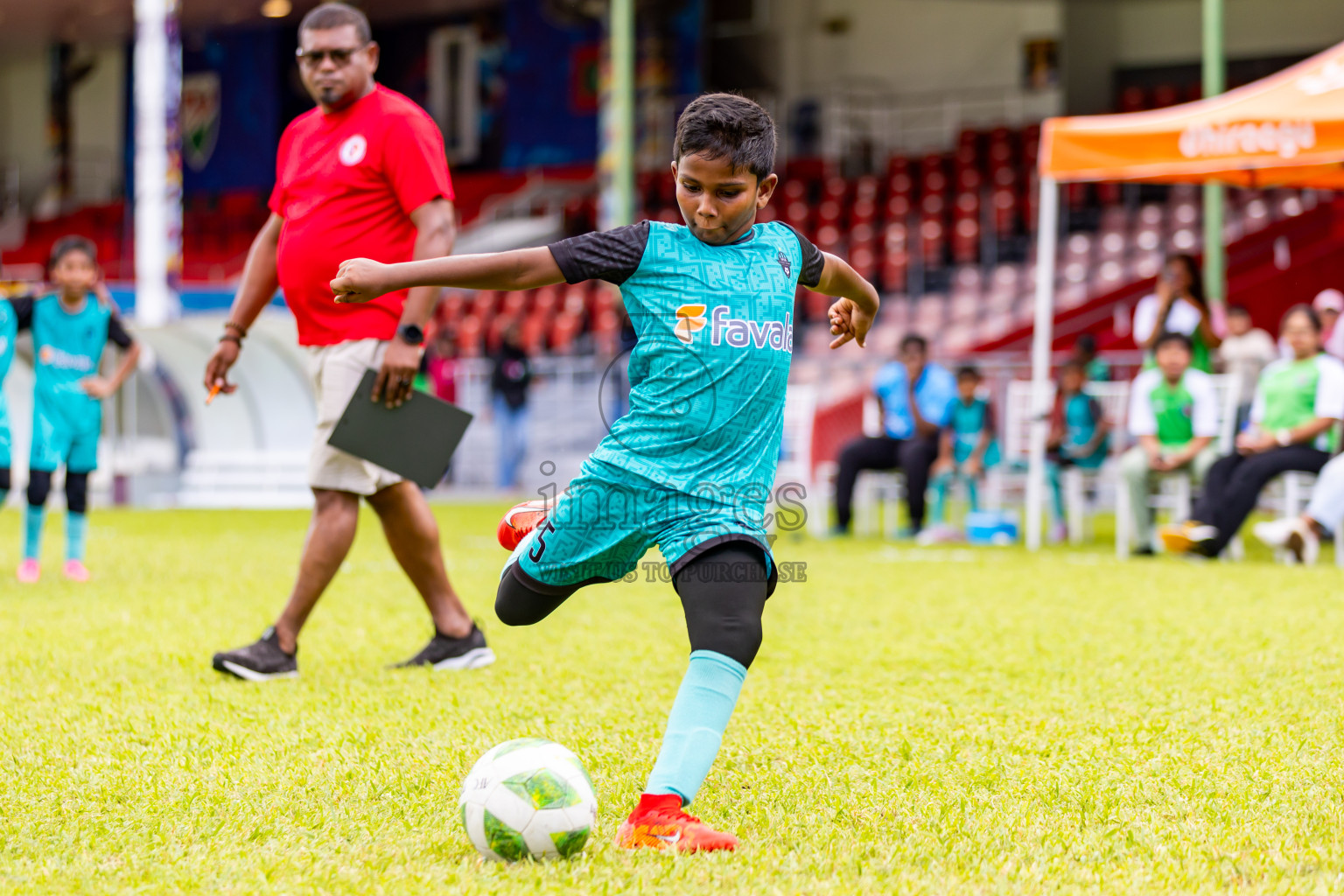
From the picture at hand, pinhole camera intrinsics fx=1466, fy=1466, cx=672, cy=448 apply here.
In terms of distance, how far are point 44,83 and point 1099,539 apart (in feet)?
87.9

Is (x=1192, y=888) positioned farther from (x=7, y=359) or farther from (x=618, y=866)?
(x=7, y=359)

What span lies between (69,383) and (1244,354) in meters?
8.83

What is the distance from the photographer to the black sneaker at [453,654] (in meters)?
4.68

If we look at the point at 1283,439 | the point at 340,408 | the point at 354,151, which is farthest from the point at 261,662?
the point at 1283,439

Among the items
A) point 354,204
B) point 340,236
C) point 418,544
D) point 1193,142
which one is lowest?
point 418,544

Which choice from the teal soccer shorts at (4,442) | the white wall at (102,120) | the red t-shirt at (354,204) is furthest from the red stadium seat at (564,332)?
the white wall at (102,120)

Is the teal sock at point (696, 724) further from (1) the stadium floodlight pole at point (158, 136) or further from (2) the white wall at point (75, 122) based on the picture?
(2) the white wall at point (75, 122)

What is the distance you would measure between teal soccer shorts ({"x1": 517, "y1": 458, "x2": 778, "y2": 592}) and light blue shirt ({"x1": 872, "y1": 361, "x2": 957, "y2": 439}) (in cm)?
778

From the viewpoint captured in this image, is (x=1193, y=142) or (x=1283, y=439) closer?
(x=1283, y=439)

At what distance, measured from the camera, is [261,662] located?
4.39 metres

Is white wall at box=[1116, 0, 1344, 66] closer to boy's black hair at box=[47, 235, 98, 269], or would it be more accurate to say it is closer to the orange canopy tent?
the orange canopy tent

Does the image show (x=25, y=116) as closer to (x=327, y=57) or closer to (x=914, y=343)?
(x=914, y=343)

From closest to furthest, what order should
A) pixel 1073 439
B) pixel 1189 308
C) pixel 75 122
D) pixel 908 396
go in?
pixel 1189 308
pixel 1073 439
pixel 908 396
pixel 75 122

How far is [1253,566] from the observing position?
7988mm
